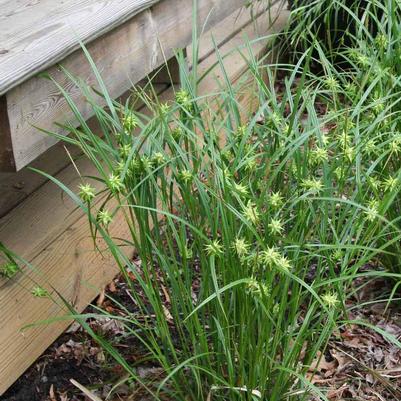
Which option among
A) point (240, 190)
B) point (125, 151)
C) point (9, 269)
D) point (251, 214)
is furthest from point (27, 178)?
point (251, 214)

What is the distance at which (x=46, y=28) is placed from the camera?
8.00ft

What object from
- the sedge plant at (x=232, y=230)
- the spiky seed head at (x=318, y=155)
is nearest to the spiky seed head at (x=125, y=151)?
the sedge plant at (x=232, y=230)

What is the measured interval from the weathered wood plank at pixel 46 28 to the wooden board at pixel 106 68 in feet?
0.14

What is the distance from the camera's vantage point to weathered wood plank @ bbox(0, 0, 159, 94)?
2.15 meters

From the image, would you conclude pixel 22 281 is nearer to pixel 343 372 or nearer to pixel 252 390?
pixel 252 390

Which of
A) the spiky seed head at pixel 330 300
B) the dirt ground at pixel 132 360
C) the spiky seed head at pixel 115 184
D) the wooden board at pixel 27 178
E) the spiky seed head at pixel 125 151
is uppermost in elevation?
the spiky seed head at pixel 115 184

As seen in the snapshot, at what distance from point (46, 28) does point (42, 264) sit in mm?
739

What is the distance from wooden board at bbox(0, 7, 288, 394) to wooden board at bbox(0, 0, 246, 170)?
273 mm

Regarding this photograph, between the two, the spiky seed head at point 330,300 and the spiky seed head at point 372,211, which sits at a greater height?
the spiky seed head at point 372,211

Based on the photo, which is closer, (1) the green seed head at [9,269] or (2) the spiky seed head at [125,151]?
(2) the spiky seed head at [125,151]

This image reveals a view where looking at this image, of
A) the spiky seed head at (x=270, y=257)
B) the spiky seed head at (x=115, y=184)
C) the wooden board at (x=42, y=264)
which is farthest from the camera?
the wooden board at (x=42, y=264)

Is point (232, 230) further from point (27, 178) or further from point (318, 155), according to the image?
point (27, 178)

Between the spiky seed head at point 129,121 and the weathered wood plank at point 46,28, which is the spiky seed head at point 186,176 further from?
the weathered wood plank at point 46,28

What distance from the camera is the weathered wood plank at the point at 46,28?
2154 mm
